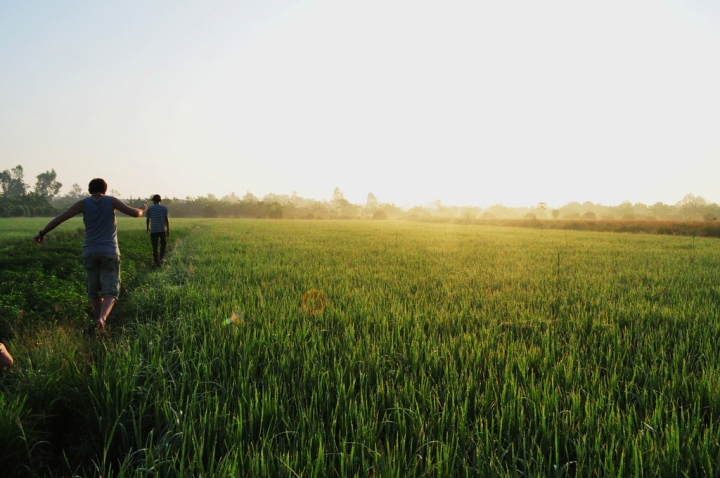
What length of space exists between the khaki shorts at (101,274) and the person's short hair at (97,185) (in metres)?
0.81

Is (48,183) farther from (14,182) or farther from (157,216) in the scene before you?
(157,216)

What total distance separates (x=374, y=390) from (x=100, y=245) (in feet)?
13.4

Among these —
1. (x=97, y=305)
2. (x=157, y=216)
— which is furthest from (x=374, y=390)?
(x=157, y=216)

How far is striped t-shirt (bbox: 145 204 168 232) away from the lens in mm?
9023

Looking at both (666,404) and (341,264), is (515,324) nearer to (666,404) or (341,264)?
(666,404)

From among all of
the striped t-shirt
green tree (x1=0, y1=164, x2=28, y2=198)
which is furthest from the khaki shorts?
green tree (x1=0, y1=164, x2=28, y2=198)

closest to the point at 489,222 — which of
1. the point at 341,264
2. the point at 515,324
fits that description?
the point at 341,264

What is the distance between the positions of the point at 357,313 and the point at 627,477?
9.92 feet

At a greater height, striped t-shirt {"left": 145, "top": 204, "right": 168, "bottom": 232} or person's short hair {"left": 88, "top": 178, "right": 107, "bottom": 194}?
person's short hair {"left": 88, "top": 178, "right": 107, "bottom": 194}

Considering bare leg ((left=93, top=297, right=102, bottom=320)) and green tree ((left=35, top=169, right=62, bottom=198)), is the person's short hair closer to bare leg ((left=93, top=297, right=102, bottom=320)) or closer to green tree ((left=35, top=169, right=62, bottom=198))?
bare leg ((left=93, top=297, right=102, bottom=320))

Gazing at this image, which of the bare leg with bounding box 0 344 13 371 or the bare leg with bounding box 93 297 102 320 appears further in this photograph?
the bare leg with bounding box 93 297 102 320

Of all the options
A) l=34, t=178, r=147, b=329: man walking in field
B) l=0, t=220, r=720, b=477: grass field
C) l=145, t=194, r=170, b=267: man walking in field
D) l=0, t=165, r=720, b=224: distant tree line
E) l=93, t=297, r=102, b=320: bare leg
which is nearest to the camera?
l=0, t=220, r=720, b=477: grass field

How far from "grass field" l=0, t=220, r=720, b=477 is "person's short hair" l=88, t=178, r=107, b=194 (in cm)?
165

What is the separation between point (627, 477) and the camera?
1.75m
